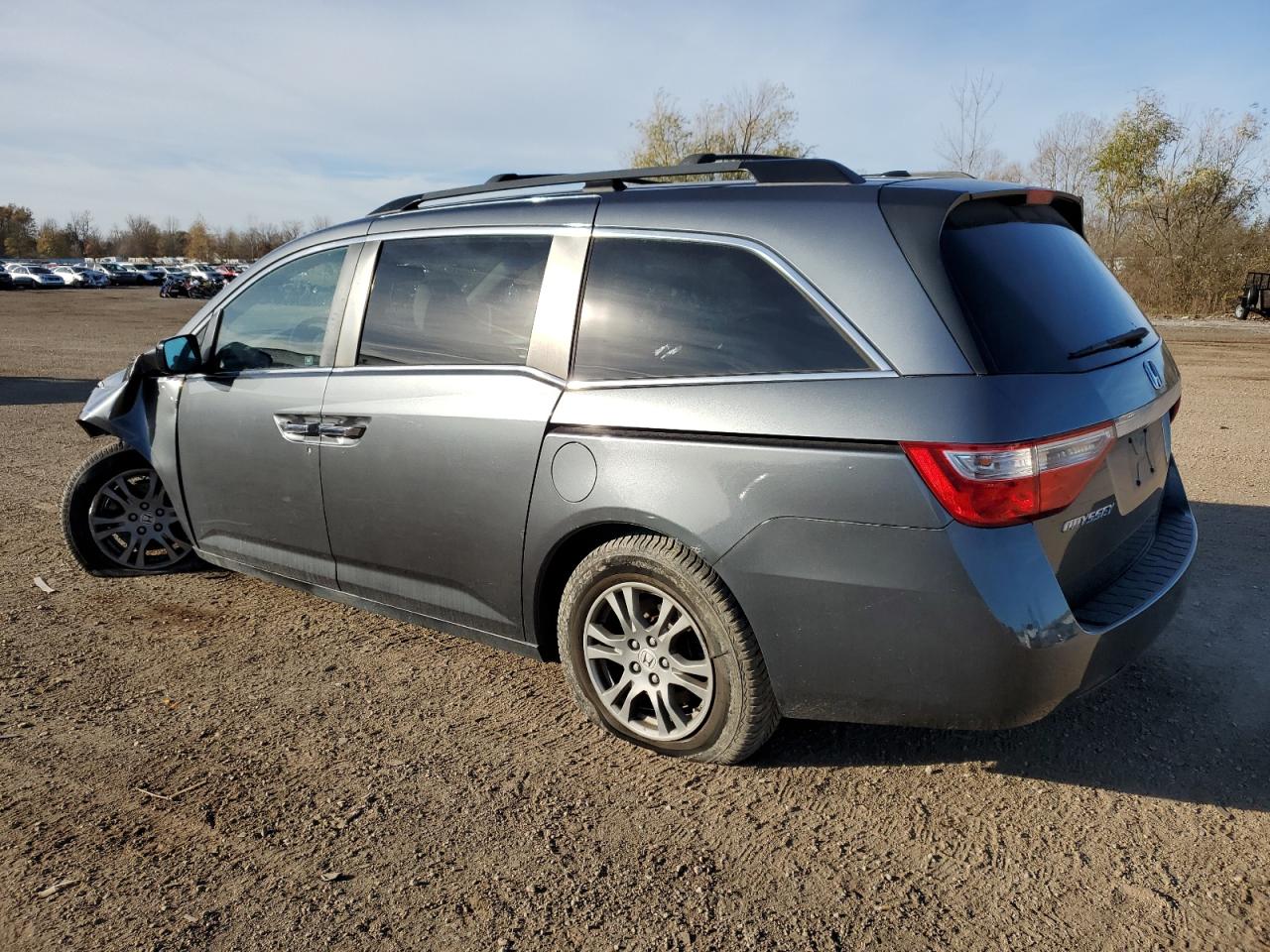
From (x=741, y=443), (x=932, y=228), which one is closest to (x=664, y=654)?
(x=741, y=443)

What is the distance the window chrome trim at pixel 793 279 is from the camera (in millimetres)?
2664

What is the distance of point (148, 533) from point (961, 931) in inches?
171

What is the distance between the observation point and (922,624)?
258 centimetres

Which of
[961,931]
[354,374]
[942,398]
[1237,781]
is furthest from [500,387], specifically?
[1237,781]

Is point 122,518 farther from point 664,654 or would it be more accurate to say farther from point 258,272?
point 664,654

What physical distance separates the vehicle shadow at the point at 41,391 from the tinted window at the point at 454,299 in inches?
371

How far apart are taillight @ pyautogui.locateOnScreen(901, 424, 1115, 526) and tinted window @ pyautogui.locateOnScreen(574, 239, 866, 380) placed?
1.17ft

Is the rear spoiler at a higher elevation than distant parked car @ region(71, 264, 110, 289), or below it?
higher

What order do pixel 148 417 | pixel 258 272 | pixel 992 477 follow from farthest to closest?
pixel 148 417 < pixel 258 272 < pixel 992 477

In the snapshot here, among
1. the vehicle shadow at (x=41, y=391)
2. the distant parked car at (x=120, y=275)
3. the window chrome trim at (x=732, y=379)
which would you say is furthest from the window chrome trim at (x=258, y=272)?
the distant parked car at (x=120, y=275)

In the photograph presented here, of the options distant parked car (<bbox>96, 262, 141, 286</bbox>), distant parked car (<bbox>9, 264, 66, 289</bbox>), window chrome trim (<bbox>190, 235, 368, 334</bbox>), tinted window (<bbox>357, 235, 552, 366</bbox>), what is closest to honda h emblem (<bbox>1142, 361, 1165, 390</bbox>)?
tinted window (<bbox>357, 235, 552, 366</bbox>)

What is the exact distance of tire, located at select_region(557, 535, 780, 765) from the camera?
2.91 metres

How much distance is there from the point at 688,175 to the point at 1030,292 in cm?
121

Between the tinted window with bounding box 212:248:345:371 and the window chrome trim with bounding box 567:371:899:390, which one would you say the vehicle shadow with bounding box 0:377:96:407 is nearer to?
the tinted window with bounding box 212:248:345:371
